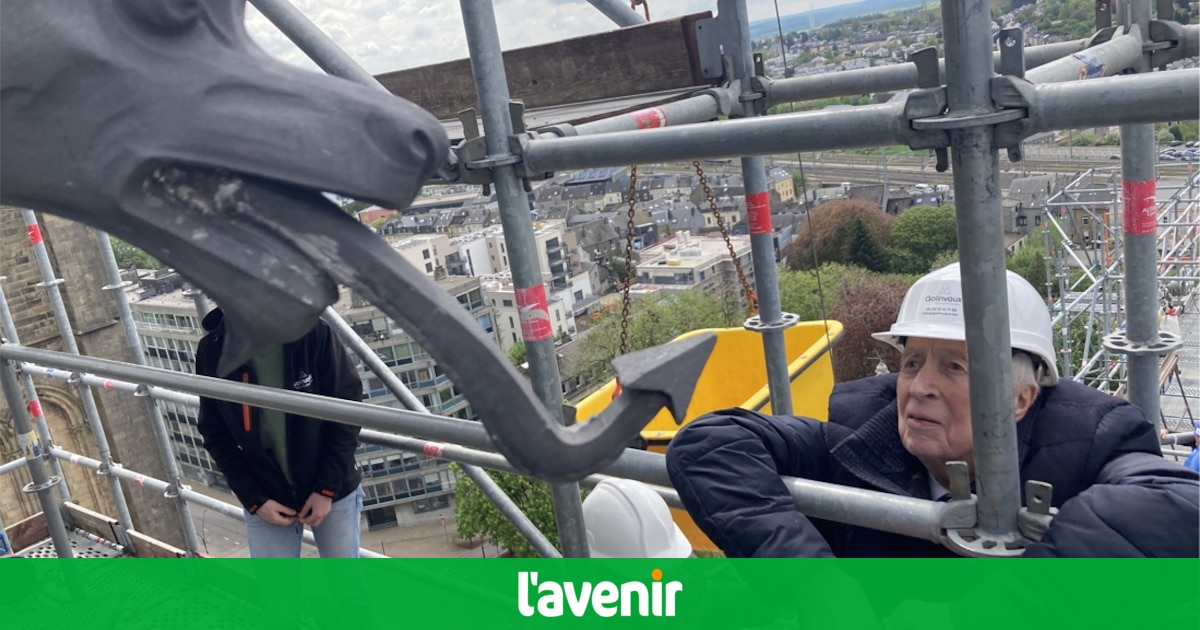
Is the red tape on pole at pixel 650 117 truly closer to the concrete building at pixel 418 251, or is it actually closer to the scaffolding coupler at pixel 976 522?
the concrete building at pixel 418 251

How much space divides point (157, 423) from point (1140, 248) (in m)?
3.41

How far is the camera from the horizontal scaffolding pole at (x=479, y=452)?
1.41 m

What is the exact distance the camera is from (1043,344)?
1526mm

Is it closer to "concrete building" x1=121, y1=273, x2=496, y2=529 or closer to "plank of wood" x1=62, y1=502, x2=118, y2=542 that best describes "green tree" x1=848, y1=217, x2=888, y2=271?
"concrete building" x1=121, y1=273, x2=496, y2=529

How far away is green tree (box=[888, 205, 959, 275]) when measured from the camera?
578 inches

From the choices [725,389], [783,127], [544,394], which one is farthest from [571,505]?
[725,389]

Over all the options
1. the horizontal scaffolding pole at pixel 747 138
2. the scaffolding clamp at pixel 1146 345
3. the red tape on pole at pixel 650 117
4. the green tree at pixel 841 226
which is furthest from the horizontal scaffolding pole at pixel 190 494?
the green tree at pixel 841 226

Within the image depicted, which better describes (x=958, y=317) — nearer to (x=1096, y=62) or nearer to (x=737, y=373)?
(x=1096, y=62)

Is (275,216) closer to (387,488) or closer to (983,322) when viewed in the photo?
(983,322)
